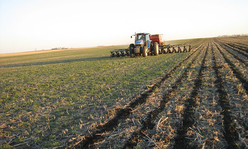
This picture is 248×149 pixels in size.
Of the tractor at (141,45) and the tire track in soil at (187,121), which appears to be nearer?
the tire track in soil at (187,121)

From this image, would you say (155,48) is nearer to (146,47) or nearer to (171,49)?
(146,47)


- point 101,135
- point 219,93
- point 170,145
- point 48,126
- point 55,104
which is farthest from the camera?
point 55,104

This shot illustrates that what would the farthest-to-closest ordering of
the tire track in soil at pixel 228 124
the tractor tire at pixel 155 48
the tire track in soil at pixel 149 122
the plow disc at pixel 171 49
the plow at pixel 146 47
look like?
1. the plow disc at pixel 171 49
2. the tractor tire at pixel 155 48
3. the plow at pixel 146 47
4. the tire track in soil at pixel 149 122
5. the tire track in soil at pixel 228 124

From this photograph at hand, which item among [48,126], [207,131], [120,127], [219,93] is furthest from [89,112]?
[219,93]

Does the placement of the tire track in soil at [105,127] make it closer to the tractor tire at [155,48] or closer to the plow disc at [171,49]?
the tractor tire at [155,48]

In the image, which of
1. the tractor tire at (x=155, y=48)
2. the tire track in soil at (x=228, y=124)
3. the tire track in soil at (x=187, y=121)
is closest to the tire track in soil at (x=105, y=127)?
the tire track in soil at (x=187, y=121)

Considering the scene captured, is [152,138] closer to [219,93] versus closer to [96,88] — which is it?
[219,93]

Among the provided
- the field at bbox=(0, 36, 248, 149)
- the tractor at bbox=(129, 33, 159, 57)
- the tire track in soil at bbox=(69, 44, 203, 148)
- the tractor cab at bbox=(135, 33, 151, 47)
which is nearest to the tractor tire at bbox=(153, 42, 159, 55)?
the tractor at bbox=(129, 33, 159, 57)

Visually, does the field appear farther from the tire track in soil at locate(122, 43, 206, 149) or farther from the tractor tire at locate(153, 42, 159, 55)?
the tractor tire at locate(153, 42, 159, 55)

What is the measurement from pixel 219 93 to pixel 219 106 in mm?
1217

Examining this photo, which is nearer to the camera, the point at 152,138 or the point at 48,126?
the point at 152,138

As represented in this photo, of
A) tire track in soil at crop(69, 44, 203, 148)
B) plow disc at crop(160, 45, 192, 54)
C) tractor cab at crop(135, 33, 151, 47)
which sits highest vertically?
tractor cab at crop(135, 33, 151, 47)

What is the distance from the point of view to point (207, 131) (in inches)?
139

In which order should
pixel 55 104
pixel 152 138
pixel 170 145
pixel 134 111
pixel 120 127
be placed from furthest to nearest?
pixel 55 104 < pixel 134 111 < pixel 120 127 < pixel 152 138 < pixel 170 145
